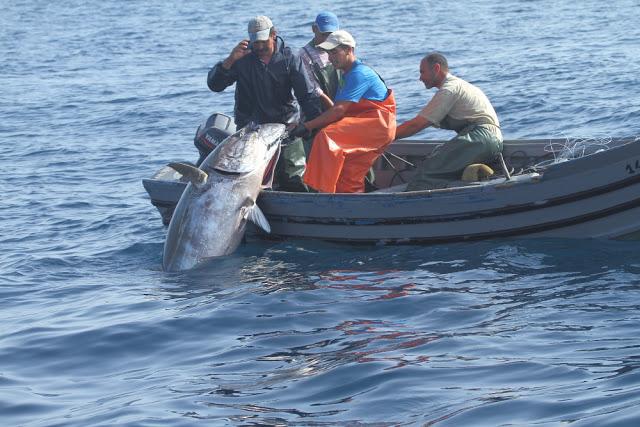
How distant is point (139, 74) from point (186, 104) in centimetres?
441

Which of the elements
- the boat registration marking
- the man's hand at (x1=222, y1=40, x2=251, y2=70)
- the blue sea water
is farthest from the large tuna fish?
the boat registration marking

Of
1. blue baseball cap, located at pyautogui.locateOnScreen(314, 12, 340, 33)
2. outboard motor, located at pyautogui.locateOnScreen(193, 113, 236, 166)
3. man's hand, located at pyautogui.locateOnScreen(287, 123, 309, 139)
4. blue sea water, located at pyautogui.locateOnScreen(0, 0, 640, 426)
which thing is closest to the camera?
blue sea water, located at pyautogui.locateOnScreen(0, 0, 640, 426)

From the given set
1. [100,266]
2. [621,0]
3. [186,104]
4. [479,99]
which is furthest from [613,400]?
[621,0]

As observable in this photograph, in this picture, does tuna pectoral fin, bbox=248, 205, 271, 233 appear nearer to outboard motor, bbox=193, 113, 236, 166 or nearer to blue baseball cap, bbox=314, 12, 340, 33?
outboard motor, bbox=193, 113, 236, 166

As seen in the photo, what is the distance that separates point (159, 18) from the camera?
3588 centimetres

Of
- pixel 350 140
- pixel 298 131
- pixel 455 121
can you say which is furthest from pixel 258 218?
pixel 455 121

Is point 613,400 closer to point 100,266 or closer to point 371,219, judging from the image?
point 371,219

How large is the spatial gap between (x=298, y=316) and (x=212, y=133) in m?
3.78

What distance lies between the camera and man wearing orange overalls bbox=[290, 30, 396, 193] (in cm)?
1145

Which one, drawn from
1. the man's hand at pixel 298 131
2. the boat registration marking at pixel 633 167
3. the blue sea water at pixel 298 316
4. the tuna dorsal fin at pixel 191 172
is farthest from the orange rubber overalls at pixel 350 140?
the boat registration marking at pixel 633 167

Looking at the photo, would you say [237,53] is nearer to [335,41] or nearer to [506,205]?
[335,41]

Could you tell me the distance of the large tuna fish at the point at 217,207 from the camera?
1147 cm

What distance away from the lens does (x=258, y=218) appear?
450 inches

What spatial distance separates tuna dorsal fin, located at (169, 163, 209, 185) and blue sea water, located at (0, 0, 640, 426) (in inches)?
34.1
